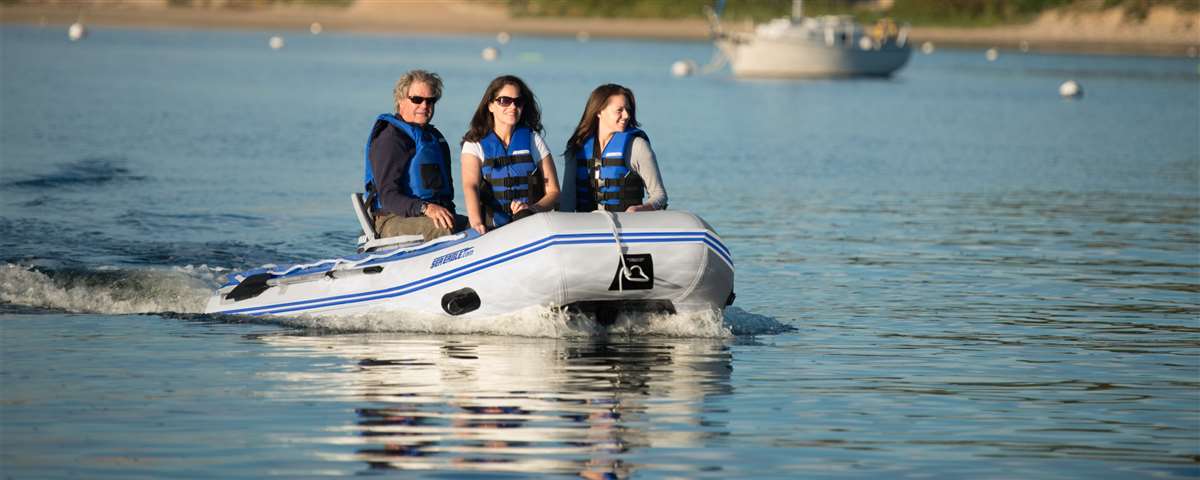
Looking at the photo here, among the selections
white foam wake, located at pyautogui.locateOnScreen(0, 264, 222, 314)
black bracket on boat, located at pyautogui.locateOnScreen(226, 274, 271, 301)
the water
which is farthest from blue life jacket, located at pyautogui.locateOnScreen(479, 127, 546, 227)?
white foam wake, located at pyautogui.locateOnScreen(0, 264, 222, 314)

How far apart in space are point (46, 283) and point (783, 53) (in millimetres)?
48433

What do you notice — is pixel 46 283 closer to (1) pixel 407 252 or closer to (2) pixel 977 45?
(1) pixel 407 252

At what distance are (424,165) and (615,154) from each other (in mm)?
1172

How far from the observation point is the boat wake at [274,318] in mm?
10867

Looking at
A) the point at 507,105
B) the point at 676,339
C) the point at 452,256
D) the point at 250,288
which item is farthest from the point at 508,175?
the point at 250,288

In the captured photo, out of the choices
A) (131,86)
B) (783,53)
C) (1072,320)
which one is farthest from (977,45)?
(1072,320)

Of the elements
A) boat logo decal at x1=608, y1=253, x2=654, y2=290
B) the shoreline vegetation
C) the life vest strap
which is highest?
the shoreline vegetation

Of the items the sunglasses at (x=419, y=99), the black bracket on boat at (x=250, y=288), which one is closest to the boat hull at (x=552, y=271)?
the black bracket on boat at (x=250, y=288)

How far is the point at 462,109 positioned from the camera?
39.7 meters

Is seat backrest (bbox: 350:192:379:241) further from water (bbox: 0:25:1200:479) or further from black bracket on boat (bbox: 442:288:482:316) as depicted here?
black bracket on boat (bbox: 442:288:482:316)

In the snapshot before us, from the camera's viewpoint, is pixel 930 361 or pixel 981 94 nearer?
pixel 930 361

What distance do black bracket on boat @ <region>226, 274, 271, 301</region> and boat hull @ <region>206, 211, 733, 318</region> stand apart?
22.5 inches

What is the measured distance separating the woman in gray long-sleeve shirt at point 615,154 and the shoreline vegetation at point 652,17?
65.9 metres

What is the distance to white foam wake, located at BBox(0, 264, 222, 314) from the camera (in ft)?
39.8
